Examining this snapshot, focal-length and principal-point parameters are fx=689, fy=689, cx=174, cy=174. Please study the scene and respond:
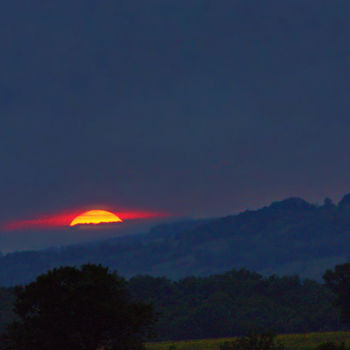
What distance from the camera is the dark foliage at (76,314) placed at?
45.8 metres

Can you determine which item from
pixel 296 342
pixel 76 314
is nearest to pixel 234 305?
pixel 296 342

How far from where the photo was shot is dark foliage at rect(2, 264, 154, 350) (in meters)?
45.8

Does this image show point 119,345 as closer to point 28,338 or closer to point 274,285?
point 28,338

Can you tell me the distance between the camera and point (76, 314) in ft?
151

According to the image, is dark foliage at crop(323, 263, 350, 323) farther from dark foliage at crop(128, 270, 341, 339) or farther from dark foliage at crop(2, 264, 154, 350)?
dark foliage at crop(2, 264, 154, 350)

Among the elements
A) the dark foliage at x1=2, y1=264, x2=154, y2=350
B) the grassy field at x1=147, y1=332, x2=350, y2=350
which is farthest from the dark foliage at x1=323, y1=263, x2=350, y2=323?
the dark foliage at x1=2, y1=264, x2=154, y2=350

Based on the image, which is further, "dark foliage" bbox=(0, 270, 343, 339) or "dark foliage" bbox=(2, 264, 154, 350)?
"dark foliage" bbox=(0, 270, 343, 339)

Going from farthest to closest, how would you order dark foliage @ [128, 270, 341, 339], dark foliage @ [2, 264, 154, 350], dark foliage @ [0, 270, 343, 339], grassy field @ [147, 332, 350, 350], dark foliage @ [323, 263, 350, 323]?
dark foliage @ [128, 270, 341, 339] → dark foliage @ [0, 270, 343, 339] → grassy field @ [147, 332, 350, 350] → dark foliage @ [323, 263, 350, 323] → dark foliage @ [2, 264, 154, 350]

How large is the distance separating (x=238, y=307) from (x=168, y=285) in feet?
77.7

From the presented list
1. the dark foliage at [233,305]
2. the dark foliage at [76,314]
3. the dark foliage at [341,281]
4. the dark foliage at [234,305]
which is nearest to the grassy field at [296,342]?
the dark foliage at [341,281]

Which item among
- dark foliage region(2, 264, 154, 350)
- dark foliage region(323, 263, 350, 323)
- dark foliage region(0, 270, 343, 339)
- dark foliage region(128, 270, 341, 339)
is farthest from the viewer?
dark foliage region(128, 270, 341, 339)

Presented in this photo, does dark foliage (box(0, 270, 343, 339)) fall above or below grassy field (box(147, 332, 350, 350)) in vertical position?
above

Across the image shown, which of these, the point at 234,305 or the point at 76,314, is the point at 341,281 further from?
the point at 234,305

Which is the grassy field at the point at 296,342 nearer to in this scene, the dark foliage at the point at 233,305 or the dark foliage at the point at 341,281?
the dark foliage at the point at 341,281
